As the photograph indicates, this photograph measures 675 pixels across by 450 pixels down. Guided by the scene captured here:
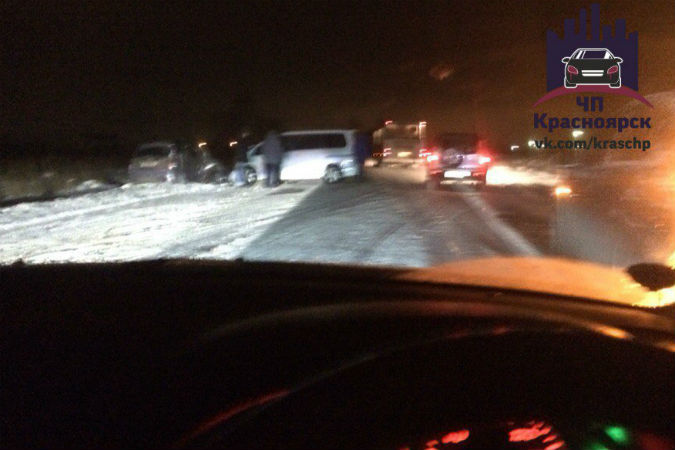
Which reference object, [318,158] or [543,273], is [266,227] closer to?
[543,273]

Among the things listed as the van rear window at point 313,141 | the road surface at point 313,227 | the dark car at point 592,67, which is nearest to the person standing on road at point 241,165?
the van rear window at point 313,141

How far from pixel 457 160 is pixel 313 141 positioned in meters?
5.46

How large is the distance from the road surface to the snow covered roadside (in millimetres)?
22

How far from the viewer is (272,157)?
72.6 feet

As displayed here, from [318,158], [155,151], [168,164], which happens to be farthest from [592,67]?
[155,151]

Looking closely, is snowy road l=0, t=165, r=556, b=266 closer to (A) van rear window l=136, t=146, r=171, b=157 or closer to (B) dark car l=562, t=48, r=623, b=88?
(A) van rear window l=136, t=146, r=171, b=157

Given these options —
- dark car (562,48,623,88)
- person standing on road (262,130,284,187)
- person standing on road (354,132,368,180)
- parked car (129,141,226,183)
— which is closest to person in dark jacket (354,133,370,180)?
person standing on road (354,132,368,180)

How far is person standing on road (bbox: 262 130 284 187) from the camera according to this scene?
21833 mm

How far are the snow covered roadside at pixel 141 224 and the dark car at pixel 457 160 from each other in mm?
3914

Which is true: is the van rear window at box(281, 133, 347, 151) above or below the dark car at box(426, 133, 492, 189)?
above

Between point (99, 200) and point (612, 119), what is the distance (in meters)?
19.5

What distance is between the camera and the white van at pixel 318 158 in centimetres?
2388

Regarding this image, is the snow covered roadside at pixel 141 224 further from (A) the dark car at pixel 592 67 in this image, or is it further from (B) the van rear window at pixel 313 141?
(A) the dark car at pixel 592 67

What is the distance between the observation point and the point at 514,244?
10.7 meters
